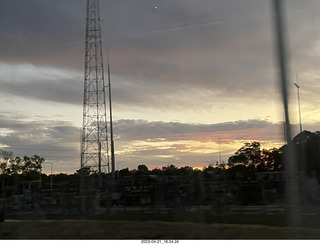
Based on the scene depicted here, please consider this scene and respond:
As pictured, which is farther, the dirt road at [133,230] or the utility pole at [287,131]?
the dirt road at [133,230]

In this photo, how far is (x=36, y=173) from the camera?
65.7 m

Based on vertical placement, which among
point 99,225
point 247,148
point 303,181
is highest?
point 247,148

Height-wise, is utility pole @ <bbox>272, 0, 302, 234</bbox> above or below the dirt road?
above

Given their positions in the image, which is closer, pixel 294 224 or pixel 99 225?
pixel 294 224

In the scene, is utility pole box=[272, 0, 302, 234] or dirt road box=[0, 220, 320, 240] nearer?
utility pole box=[272, 0, 302, 234]

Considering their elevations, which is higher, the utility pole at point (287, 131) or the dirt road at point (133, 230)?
the utility pole at point (287, 131)

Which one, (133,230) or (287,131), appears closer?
(287,131)

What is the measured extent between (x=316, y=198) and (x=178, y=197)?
7.75 metres

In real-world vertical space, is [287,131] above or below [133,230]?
above

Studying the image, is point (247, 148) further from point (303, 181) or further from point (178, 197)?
point (303, 181)

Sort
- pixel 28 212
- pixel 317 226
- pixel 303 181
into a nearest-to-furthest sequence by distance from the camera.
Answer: pixel 303 181 < pixel 317 226 < pixel 28 212

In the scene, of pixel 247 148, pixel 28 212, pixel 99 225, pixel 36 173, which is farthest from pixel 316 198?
pixel 36 173

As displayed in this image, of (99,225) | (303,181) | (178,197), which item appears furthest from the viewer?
(178,197)

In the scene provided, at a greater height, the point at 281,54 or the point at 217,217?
the point at 281,54
